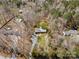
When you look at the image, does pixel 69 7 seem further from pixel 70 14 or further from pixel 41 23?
pixel 41 23

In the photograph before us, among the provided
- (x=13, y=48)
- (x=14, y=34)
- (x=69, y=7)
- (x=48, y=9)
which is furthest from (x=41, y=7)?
(x=13, y=48)

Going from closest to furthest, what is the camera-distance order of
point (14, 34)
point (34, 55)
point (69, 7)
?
point (34, 55) → point (14, 34) → point (69, 7)

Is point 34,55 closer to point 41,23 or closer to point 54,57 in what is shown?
point 54,57

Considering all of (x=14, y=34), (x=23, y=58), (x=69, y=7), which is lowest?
(x=23, y=58)

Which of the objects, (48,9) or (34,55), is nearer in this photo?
(34,55)

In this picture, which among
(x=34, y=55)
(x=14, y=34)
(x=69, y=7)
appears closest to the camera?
(x=34, y=55)

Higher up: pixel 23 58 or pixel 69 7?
pixel 69 7

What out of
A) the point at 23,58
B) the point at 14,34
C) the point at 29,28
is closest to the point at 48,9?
the point at 29,28
